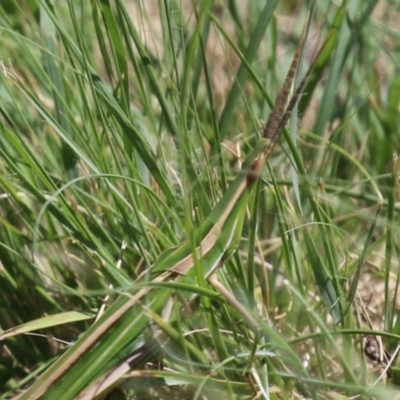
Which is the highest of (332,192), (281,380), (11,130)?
(11,130)

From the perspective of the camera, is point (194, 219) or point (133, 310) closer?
point (133, 310)

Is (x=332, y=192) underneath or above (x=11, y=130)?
underneath

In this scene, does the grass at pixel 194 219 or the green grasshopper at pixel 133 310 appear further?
the grass at pixel 194 219

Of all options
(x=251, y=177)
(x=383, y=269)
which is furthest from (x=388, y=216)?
(x=251, y=177)

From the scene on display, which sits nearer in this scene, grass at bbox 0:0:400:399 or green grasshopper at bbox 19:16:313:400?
green grasshopper at bbox 19:16:313:400

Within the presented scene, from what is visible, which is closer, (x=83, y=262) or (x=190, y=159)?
(x=190, y=159)

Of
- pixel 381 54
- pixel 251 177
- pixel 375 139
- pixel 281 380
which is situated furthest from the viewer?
pixel 381 54

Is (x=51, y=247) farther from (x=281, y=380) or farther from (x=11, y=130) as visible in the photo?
(x=281, y=380)

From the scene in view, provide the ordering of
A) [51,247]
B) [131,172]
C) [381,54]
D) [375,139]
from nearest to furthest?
1. [131,172]
2. [51,247]
3. [375,139]
4. [381,54]
